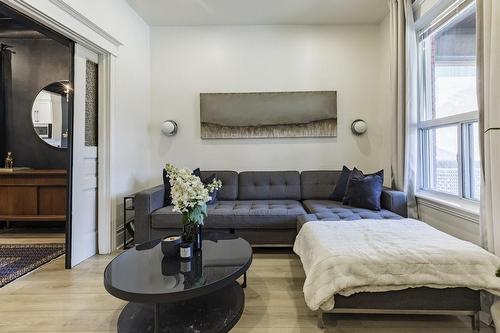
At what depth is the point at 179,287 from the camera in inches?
55.8

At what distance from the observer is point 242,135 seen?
3832mm

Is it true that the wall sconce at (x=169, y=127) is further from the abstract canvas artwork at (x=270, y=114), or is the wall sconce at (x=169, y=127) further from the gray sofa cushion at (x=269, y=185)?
the gray sofa cushion at (x=269, y=185)

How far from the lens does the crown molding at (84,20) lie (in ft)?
7.61

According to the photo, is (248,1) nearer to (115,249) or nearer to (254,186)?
(254,186)

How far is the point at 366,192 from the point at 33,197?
4185 mm

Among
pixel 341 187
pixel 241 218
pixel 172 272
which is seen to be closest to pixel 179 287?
pixel 172 272

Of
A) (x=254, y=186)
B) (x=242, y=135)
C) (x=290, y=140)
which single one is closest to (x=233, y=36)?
(x=242, y=135)

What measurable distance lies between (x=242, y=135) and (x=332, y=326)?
263 centimetres

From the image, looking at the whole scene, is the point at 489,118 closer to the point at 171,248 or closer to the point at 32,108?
the point at 171,248

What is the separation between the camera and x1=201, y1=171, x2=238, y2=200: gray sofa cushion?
352 cm

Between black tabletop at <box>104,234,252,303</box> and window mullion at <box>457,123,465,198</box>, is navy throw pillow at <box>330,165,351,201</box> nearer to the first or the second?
window mullion at <box>457,123,465,198</box>

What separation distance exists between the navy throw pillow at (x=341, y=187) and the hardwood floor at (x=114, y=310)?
1.16 metres

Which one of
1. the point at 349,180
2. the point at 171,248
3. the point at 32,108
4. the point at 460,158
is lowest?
the point at 171,248

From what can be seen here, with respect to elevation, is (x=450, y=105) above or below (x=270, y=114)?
below
